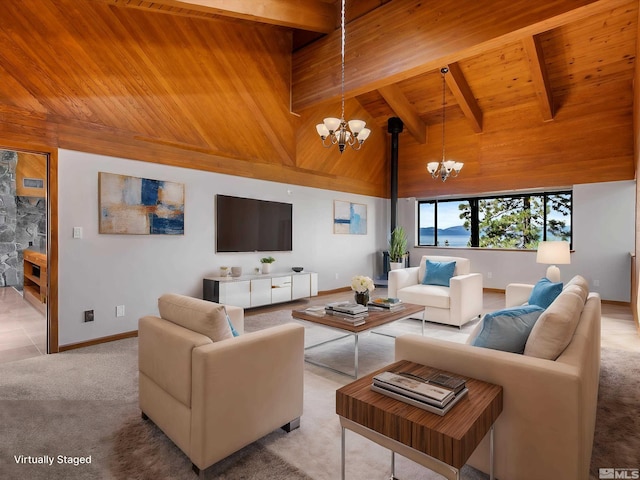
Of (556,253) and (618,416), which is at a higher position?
(556,253)

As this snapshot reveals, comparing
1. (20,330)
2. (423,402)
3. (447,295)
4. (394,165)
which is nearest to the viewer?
(423,402)

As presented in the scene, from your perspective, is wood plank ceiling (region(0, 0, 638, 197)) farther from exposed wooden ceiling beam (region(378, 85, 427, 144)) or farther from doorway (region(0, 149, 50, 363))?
doorway (region(0, 149, 50, 363))

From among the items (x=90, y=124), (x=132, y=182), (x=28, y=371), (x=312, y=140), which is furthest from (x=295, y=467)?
(x=312, y=140)

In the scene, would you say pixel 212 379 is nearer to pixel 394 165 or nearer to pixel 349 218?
pixel 349 218

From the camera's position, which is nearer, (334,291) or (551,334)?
(551,334)

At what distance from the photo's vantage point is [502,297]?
6445mm

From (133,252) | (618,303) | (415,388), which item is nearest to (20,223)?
(133,252)

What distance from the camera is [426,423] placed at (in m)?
1.24

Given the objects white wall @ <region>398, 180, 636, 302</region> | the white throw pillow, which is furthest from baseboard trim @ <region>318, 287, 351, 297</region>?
the white throw pillow

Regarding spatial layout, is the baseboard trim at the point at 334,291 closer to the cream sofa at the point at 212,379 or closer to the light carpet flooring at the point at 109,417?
the light carpet flooring at the point at 109,417

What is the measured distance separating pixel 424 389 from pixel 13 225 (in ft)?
28.9

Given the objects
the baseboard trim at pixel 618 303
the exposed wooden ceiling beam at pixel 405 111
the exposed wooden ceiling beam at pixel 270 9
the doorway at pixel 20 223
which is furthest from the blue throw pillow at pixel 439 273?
the doorway at pixel 20 223

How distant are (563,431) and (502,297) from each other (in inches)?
221

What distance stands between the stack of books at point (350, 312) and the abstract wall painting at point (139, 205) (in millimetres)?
2409
